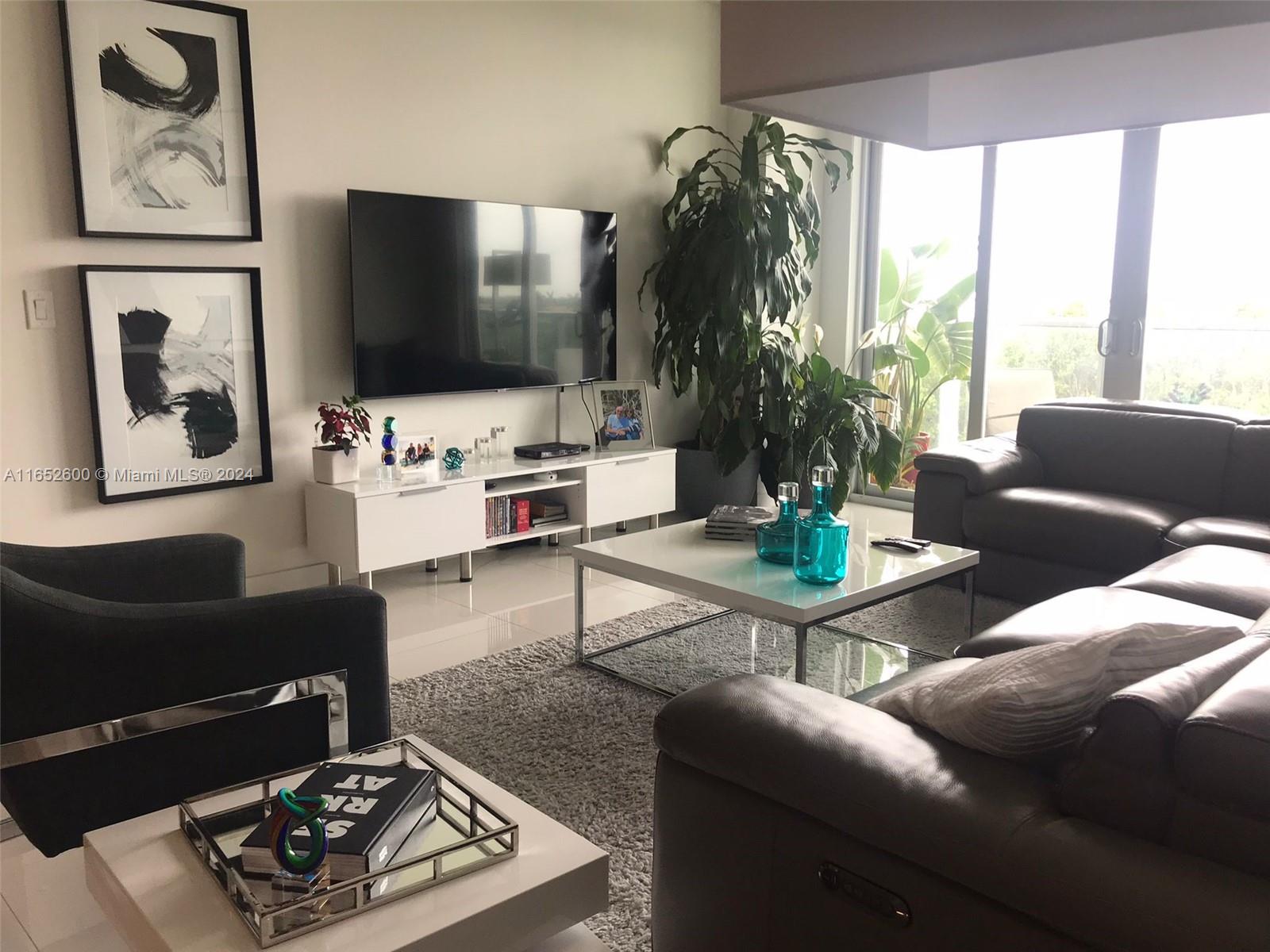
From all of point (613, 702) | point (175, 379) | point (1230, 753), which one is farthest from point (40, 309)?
point (1230, 753)

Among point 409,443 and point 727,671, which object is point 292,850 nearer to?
point 727,671

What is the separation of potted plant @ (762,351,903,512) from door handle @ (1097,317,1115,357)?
1083mm

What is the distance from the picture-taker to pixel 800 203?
A: 17.5ft

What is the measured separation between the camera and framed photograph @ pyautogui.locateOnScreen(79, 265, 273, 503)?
362 cm

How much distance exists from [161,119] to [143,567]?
2.00m

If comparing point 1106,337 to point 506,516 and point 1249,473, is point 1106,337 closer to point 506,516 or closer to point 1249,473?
point 1249,473

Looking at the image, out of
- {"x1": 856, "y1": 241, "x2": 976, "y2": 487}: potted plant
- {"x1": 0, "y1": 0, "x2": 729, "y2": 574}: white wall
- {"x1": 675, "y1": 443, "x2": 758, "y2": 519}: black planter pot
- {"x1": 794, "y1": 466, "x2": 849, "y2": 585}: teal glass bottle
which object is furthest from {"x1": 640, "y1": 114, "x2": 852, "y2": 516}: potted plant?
{"x1": 794, "y1": 466, "x2": 849, "y2": 585}: teal glass bottle

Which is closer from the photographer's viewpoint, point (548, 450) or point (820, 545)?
point (820, 545)

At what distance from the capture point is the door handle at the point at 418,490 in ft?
13.6

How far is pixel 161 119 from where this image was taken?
3646 mm

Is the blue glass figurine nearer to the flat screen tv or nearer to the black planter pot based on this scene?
the flat screen tv

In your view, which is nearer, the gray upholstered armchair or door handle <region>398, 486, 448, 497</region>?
the gray upholstered armchair

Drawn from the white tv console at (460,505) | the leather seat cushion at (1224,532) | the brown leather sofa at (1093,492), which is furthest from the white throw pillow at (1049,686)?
the white tv console at (460,505)

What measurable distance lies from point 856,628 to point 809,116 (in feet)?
10.6
